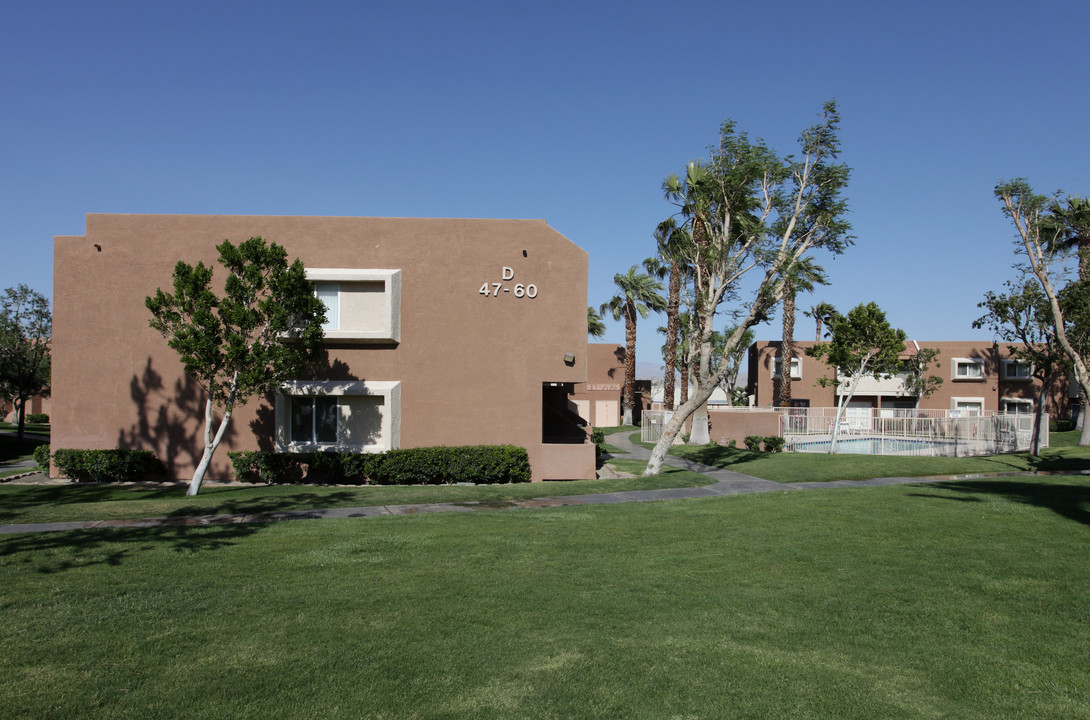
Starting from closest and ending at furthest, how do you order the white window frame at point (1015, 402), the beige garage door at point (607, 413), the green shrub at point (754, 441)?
the green shrub at point (754, 441)
the white window frame at point (1015, 402)
the beige garage door at point (607, 413)

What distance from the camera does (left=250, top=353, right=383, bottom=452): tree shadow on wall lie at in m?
19.2

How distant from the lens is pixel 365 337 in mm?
18984

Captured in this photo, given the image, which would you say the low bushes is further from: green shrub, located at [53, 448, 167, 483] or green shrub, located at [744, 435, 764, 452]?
green shrub, located at [53, 448, 167, 483]

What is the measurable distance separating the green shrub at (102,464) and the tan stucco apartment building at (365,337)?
1.79ft

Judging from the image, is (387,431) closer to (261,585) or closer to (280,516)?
(280,516)

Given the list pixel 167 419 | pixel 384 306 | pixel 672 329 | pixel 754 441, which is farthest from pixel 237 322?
pixel 672 329

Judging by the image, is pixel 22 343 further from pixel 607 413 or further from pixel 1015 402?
pixel 1015 402

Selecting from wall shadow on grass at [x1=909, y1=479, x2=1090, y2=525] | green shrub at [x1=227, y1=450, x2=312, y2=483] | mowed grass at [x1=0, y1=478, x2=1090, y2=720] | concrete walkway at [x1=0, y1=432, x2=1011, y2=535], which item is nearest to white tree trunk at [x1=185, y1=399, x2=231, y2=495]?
green shrub at [x1=227, y1=450, x2=312, y2=483]

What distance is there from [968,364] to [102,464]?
5037cm

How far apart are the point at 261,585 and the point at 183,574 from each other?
1.11 meters

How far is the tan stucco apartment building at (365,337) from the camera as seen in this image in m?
19.0

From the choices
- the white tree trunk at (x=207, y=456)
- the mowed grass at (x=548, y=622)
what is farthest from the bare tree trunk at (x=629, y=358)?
the mowed grass at (x=548, y=622)

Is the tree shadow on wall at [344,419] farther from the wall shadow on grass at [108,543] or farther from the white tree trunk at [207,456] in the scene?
the wall shadow on grass at [108,543]


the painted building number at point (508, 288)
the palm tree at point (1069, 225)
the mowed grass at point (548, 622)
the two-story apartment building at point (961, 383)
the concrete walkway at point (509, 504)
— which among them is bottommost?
the concrete walkway at point (509, 504)
